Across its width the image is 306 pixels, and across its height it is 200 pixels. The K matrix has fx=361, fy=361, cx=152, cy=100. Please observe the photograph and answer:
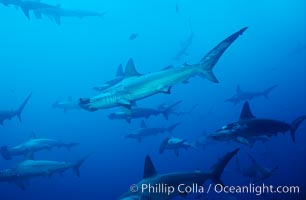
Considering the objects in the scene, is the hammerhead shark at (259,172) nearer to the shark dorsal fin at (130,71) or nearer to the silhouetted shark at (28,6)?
the shark dorsal fin at (130,71)

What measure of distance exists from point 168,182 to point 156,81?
184cm

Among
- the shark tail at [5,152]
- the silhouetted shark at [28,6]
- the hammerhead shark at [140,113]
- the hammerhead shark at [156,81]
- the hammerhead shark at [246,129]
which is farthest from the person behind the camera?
the silhouetted shark at [28,6]

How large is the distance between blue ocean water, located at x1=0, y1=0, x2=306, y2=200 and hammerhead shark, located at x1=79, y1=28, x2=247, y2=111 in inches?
475

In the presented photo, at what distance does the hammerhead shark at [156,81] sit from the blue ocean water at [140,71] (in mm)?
12061

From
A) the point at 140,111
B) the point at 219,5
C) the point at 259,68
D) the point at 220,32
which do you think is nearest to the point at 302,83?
the point at 259,68

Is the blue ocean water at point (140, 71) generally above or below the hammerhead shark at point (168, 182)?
above

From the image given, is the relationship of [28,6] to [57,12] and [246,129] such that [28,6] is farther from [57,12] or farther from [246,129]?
[246,129]

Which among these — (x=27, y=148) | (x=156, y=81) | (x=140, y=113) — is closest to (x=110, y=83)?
(x=140, y=113)

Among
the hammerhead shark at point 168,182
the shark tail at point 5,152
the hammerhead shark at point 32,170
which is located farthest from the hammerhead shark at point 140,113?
the hammerhead shark at point 168,182

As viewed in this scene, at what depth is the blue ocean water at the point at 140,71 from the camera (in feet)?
108

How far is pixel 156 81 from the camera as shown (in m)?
6.57

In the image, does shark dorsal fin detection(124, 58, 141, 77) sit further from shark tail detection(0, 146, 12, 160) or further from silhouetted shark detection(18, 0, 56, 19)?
silhouetted shark detection(18, 0, 56, 19)

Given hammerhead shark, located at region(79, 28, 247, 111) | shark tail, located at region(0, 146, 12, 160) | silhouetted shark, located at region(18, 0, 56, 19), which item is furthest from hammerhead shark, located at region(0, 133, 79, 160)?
hammerhead shark, located at region(79, 28, 247, 111)

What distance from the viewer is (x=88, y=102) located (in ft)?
19.2
